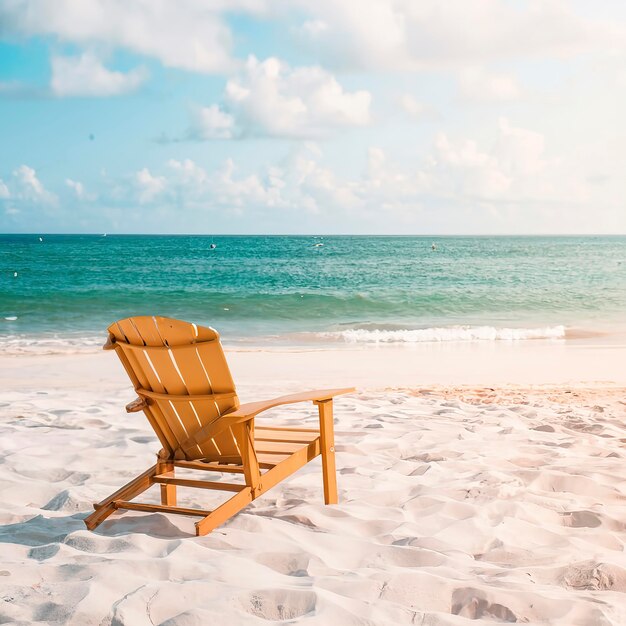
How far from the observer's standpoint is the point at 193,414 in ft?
11.2

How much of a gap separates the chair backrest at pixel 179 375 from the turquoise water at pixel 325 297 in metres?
11.0

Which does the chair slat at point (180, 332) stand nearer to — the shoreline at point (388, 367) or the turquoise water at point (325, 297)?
the shoreline at point (388, 367)

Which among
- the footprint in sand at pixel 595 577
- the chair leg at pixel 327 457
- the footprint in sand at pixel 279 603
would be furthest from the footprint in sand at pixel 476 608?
the chair leg at pixel 327 457

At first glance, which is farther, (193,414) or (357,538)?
(193,414)

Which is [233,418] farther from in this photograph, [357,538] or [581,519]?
[581,519]

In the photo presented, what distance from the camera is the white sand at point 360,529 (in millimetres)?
2420

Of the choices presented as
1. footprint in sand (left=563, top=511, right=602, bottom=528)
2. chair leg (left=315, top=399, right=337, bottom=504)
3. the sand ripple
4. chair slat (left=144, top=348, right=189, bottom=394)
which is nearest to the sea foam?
the sand ripple

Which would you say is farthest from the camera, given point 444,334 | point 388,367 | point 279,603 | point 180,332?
point 444,334

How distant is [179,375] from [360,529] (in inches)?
43.2

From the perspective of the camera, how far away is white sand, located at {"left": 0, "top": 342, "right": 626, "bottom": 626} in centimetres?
242

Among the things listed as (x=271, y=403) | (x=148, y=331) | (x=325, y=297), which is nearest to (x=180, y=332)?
(x=148, y=331)

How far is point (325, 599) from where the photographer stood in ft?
7.95

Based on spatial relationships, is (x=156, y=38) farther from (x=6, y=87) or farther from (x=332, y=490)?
(x=6, y=87)

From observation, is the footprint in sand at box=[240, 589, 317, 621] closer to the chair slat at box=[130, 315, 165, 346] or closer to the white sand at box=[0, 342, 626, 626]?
the white sand at box=[0, 342, 626, 626]
